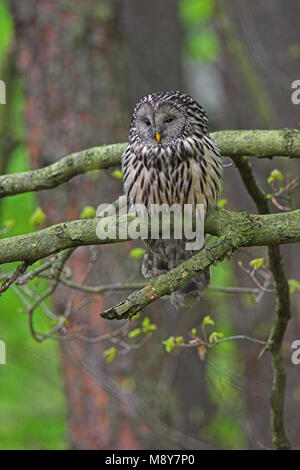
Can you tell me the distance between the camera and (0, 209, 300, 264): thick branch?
12.0 ft

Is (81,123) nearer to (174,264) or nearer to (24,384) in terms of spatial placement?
(174,264)

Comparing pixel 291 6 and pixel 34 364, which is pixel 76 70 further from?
pixel 34 364

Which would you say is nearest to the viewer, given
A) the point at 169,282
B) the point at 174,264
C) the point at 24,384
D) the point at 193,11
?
the point at 169,282

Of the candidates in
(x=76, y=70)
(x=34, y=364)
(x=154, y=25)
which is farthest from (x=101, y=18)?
(x=34, y=364)

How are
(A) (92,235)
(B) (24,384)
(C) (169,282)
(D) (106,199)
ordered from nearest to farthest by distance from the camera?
1. (C) (169,282)
2. (A) (92,235)
3. (D) (106,199)
4. (B) (24,384)

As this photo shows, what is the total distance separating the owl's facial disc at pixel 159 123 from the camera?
4.99 m

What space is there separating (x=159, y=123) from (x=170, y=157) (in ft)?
0.77

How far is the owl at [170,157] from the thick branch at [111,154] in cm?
20

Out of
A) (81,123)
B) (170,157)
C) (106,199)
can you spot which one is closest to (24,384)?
(106,199)

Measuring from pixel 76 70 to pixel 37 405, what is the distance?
14.6ft

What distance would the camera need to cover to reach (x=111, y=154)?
192 inches

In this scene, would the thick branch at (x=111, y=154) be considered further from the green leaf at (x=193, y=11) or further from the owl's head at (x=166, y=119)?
the green leaf at (x=193, y=11)

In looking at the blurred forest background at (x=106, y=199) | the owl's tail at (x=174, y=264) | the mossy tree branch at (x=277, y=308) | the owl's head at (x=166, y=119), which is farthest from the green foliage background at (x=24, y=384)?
the mossy tree branch at (x=277, y=308)

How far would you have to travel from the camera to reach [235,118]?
9.95 metres
